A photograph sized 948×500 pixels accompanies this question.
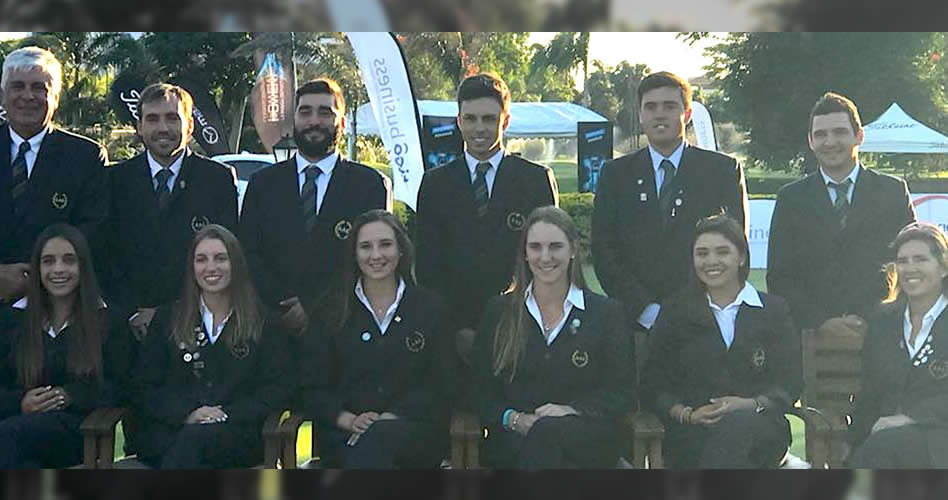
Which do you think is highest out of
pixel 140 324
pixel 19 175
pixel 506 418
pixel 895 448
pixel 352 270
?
pixel 19 175

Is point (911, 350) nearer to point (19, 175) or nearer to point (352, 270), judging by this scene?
point (352, 270)

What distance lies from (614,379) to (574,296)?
315 mm

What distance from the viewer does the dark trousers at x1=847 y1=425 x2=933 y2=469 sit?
397 cm

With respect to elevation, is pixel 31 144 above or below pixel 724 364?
above

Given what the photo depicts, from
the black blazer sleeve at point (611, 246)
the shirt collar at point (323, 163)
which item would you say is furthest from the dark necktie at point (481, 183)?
the shirt collar at point (323, 163)

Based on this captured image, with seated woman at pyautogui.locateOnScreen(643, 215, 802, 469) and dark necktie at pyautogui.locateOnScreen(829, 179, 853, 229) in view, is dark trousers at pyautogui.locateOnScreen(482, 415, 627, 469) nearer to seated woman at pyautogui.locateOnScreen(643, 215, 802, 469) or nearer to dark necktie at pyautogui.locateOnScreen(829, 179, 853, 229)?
seated woman at pyautogui.locateOnScreen(643, 215, 802, 469)

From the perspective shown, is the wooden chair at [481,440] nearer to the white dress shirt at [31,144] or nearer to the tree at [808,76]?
A: the tree at [808,76]

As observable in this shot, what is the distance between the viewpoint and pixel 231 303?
398 centimetres

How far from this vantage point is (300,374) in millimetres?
3996

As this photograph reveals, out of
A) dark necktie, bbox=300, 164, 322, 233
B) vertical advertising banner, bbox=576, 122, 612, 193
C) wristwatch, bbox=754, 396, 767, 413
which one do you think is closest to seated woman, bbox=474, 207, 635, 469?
vertical advertising banner, bbox=576, 122, 612, 193

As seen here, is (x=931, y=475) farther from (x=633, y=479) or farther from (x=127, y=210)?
(x=127, y=210)

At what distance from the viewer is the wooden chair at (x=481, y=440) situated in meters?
3.89

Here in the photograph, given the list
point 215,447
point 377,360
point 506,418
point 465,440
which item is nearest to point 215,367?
point 215,447

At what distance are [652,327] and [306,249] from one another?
4.07 ft
